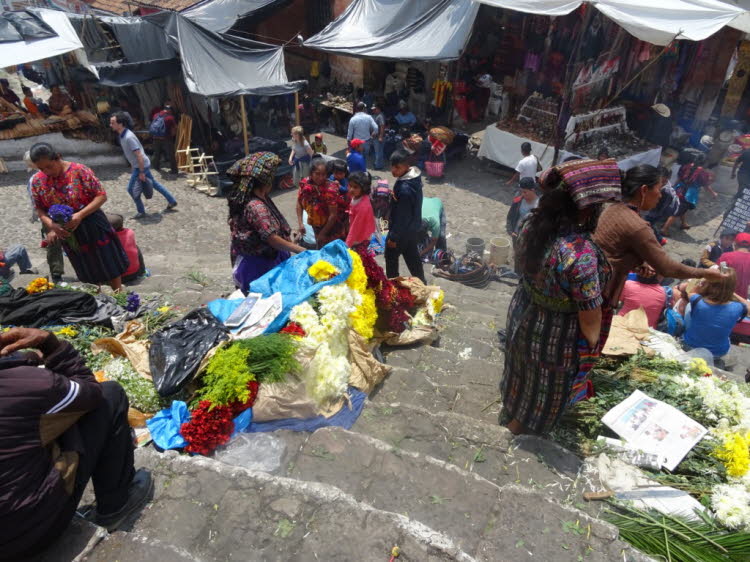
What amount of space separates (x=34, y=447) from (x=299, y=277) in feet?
7.49

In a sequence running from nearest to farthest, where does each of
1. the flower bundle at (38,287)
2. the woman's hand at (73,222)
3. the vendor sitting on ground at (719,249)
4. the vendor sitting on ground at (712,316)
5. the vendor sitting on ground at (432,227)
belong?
the flower bundle at (38,287) → the woman's hand at (73,222) → the vendor sitting on ground at (712,316) → the vendor sitting on ground at (719,249) → the vendor sitting on ground at (432,227)

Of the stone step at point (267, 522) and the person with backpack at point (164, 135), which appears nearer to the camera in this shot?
the stone step at point (267, 522)

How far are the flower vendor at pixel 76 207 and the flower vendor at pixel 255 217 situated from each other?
167 cm

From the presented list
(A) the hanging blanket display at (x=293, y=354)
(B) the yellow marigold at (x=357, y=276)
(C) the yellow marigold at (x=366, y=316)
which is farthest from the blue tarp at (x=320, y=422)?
(B) the yellow marigold at (x=357, y=276)

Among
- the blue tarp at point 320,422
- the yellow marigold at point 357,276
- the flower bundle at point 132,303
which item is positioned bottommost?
the flower bundle at point 132,303

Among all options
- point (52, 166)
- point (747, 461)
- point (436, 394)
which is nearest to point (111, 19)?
point (52, 166)

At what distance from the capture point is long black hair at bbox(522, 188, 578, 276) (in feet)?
8.93

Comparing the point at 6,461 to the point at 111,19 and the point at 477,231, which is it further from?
the point at 111,19

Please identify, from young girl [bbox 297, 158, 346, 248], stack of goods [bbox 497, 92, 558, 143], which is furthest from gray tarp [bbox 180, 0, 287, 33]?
young girl [bbox 297, 158, 346, 248]

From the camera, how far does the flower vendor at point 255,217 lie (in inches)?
164

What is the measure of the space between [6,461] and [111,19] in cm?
1386

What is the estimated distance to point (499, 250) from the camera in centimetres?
799

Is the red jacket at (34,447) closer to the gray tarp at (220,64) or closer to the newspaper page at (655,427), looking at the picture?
the newspaper page at (655,427)

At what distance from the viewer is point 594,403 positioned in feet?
11.9
